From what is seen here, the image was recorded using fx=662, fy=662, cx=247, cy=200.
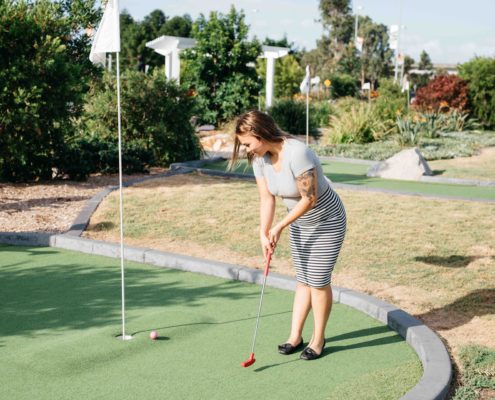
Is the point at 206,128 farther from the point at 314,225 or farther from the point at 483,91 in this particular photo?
the point at 314,225

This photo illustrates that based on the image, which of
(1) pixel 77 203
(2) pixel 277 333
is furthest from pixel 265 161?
(1) pixel 77 203

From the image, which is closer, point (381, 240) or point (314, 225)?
point (314, 225)

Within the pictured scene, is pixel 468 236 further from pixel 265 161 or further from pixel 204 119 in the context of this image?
pixel 204 119

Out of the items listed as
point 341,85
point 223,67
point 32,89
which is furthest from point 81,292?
point 341,85

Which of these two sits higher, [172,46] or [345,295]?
[172,46]

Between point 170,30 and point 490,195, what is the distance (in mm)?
60436

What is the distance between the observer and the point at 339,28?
199 feet

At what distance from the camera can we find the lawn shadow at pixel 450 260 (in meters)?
6.55

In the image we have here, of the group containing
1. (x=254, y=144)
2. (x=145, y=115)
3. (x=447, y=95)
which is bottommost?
(x=254, y=144)

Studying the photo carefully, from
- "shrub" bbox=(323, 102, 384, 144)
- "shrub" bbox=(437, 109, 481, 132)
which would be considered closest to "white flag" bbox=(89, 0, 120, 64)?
"shrub" bbox=(323, 102, 384, 144)

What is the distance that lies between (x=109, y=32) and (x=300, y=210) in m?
1.93

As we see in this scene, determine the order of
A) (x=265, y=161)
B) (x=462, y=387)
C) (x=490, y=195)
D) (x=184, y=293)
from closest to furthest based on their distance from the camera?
(x=462, y=387) < (x=265, y=161) < (x=184, y=293) < (x=490, y=195)

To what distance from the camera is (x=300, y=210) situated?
3.89m

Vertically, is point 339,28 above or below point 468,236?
above
